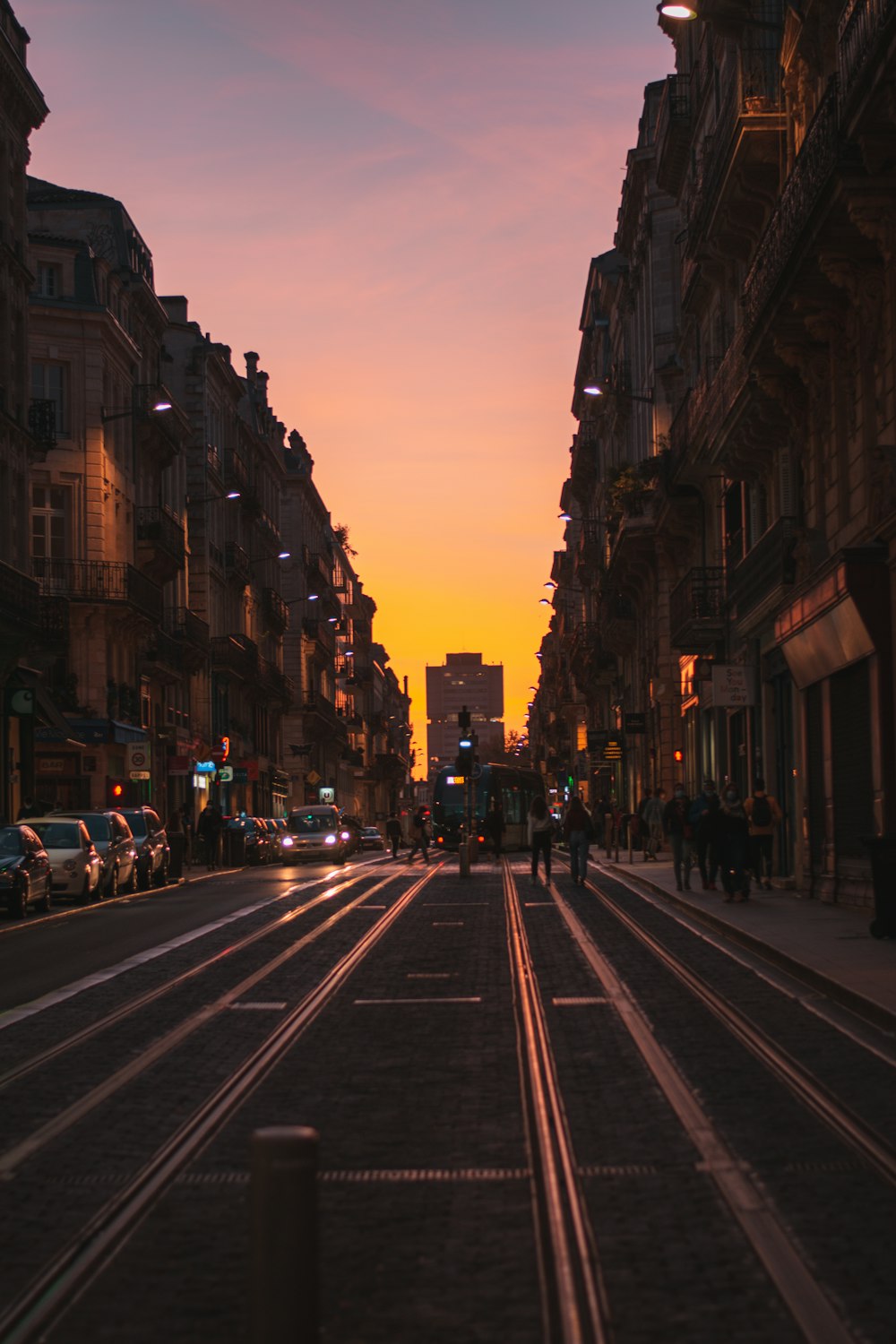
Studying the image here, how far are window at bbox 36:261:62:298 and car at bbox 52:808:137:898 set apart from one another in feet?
72.3

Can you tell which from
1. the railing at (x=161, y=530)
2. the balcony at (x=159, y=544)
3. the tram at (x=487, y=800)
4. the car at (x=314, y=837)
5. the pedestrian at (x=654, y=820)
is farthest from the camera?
the tram at (x=487, y=800)

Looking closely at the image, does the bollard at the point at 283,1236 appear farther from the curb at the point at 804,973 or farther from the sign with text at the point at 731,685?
the sign with text at the point at 731,685

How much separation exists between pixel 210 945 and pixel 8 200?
27577 millimetres

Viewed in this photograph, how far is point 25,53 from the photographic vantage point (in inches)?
1742

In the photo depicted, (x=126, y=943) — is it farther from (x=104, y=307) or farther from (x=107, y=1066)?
(x=104, y=307)

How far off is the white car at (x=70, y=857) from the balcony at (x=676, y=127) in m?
21.1

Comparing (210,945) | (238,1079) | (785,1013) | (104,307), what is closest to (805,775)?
(210,945)

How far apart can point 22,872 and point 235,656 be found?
4796cm

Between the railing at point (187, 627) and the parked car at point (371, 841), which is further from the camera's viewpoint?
the parked car at point (371, 841)

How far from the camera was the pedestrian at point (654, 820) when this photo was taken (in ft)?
134

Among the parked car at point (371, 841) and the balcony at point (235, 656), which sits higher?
the balcony at point (235, 656)

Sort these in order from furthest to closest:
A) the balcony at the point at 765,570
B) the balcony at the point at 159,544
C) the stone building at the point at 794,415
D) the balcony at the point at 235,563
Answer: the balcony at the point at 235,563 → the balcony at the point at 159,544 → the balcony at the point at 765,570 → the stone building at the point at 794,415

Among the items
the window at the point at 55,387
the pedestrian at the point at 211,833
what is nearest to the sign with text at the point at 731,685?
the pedestrian at the point at 211,833

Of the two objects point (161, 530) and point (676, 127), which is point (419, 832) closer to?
point (161, 530)
